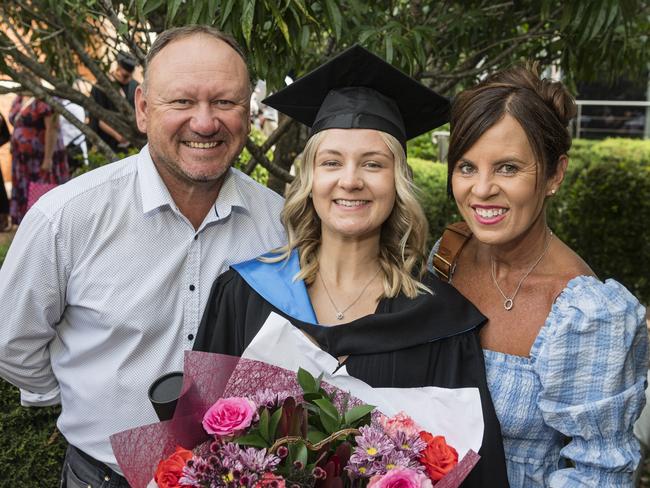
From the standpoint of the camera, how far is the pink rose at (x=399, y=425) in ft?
5.65

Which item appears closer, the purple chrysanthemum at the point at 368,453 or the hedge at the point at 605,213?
the purple chrysanthemum at the point at 368,453

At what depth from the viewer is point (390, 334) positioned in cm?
226

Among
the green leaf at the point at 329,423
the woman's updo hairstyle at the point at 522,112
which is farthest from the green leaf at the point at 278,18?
the green leaf at the point at 329,423

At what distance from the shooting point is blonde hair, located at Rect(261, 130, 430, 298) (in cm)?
240

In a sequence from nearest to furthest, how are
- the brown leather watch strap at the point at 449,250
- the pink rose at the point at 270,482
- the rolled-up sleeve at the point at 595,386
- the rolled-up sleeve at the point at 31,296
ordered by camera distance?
the pink rose at the point at 270,482 → the rolled-up sleeve at the point at 595,386 → the rolled-up sleeve at the point at 31,296 → the brown leather watch strap at the point at 449,250

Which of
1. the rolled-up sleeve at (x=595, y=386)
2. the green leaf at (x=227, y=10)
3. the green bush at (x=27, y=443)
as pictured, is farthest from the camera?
the green bush at (x=27, y=443)

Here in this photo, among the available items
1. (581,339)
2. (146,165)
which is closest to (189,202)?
(146,165)

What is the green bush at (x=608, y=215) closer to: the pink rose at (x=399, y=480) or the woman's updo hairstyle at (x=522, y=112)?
the woman's updo hairstyle at (x=522, y=112)

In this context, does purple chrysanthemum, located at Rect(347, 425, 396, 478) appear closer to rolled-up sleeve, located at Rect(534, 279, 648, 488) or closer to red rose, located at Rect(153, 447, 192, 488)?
red rose, located at Rect(153, 447, 192, 488)

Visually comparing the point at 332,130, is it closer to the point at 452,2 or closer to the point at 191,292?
the point at 191,292

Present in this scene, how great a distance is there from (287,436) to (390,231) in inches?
40.1

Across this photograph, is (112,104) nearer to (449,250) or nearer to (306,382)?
(449,250)

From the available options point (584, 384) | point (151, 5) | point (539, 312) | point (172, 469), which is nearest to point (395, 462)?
point (172, 469)

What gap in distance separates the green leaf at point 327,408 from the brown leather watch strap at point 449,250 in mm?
913
